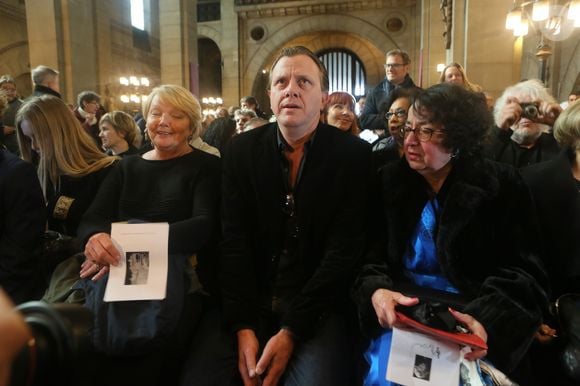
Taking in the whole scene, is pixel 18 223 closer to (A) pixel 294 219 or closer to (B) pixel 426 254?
(A) pixel 294 219

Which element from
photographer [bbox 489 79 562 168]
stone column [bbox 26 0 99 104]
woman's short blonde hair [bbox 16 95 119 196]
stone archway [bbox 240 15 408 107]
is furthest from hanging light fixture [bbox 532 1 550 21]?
stone archway [bbox 240 15 408 107]

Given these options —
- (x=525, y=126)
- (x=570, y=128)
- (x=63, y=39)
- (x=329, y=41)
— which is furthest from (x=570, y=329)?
(x=329, y=41)

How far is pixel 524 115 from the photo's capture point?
3.10 meters

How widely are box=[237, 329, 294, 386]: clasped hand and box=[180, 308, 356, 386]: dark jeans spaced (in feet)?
0.18

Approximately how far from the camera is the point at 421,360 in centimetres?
176

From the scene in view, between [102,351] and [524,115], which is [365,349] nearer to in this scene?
[102,351]

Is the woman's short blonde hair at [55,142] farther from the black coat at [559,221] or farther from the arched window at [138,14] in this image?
the arched window at [138,14]

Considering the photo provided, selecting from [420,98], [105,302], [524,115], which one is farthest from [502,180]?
[105,302]

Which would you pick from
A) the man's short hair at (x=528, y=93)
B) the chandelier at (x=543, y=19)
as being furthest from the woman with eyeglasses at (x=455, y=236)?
the chandelier at (x=543, y=19)

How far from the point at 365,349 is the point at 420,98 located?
4.42 feet

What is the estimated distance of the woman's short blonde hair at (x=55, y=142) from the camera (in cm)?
292

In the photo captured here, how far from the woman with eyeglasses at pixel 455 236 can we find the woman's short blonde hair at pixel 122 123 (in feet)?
11.1

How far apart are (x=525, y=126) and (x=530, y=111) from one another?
0.40 ft

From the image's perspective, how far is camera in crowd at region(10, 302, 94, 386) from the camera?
0.69 meters
